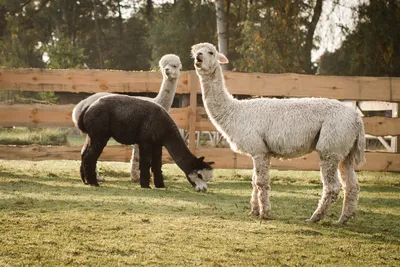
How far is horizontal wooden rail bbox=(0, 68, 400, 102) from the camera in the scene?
10.1m

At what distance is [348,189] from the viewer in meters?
5.85

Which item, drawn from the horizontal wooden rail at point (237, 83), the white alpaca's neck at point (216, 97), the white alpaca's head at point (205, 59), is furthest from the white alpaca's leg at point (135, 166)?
the white alpaca's head at point (205, 59)

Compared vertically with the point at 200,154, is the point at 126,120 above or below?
above

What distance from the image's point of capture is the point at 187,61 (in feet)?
95.1

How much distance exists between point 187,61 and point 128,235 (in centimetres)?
2462

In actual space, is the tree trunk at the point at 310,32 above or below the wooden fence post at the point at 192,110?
above

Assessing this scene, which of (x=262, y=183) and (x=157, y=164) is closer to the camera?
(x=262, y=183)

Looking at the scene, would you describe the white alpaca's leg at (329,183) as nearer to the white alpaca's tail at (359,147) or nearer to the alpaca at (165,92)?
the white alpaca's tail at (359,147)

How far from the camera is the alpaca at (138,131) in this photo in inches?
319

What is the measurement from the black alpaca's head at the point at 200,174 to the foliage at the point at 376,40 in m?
12.0

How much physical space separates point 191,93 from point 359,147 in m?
4.72

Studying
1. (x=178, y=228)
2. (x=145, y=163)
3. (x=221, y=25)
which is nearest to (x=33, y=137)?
(x=221, y=25)

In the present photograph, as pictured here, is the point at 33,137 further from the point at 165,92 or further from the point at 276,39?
the point at 165,92

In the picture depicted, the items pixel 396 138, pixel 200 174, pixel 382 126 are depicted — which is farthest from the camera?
pixel 396 138
